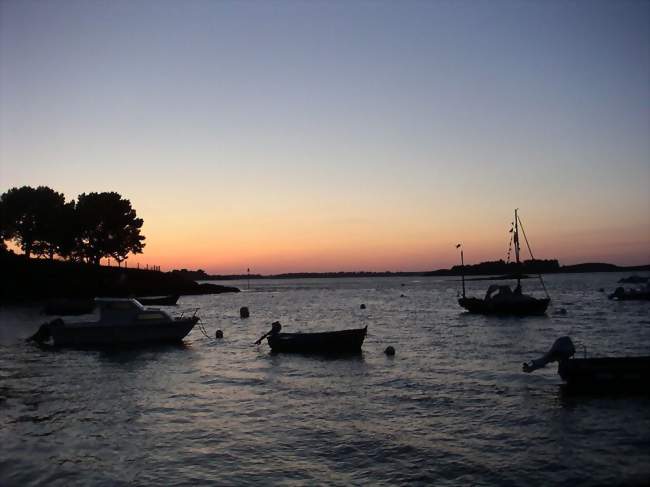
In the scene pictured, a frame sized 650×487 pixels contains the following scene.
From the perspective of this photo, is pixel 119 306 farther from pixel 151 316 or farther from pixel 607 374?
pixel 607 374

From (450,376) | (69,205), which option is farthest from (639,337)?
(69,205)

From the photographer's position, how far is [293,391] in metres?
23.1

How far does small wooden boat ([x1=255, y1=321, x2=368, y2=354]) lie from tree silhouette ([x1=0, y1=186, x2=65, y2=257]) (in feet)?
265

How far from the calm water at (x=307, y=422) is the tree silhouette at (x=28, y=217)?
73.4 metres

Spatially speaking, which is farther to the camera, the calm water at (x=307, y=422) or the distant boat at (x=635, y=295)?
the distant boat at (x=635, y=295)

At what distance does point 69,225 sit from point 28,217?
22.8ft

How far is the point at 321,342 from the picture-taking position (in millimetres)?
33156

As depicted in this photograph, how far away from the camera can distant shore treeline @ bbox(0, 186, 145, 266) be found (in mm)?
98312

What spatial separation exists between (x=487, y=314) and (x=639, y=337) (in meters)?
22.4

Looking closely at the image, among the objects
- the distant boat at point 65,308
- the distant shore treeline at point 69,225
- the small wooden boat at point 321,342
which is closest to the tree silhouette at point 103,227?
the distant shore treeline at point 69,225

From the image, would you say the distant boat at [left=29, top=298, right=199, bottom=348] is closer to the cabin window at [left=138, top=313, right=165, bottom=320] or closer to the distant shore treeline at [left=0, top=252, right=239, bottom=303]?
the cabin window at [left=138, top=313, right=165, bottom=320]

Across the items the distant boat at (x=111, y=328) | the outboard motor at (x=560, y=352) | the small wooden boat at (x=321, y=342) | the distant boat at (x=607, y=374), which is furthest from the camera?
the distant boat at (x=111, y=328)

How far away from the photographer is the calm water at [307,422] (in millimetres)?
13555

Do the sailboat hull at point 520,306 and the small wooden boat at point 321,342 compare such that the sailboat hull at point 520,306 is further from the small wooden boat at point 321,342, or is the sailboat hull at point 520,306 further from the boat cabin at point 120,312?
the boat cabin at point 120,312
